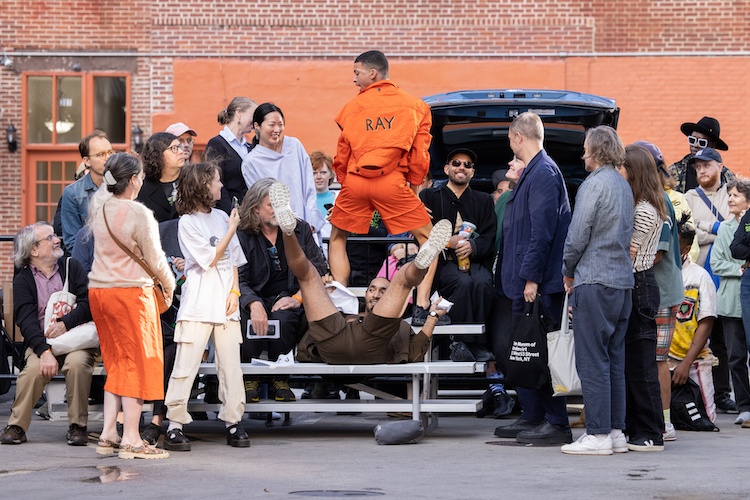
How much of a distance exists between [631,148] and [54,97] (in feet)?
48.0

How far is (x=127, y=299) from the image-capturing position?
20.4 ft

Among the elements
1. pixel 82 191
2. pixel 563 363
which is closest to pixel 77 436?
pixel 82 191

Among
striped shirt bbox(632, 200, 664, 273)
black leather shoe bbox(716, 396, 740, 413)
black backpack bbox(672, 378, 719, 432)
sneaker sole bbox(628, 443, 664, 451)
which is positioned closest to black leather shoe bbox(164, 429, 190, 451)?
sneaker sole bbox(628, 443, 664, 451)

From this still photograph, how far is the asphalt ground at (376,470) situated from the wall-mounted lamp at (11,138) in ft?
41.0

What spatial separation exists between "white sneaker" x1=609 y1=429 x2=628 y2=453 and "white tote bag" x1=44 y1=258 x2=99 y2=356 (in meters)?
3.63

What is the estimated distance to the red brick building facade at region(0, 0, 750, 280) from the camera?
18453mm

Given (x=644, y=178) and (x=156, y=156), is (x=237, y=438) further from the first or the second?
(x=644, y=178)

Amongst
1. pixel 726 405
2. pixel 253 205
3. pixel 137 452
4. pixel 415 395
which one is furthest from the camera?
pixel 726 405

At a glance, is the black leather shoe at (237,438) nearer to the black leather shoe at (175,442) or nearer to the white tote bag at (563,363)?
the black leather shoe at (175,442)

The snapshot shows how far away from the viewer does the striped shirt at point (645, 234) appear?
6484 millimetres

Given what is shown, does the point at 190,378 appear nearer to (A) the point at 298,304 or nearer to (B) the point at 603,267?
(A) the point at 298,304

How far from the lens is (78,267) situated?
721cm

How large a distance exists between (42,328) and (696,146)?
6.52 m

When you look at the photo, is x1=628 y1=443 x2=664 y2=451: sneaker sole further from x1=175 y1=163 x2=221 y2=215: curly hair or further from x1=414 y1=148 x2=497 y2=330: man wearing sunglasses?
x1=175 y1=163 x2=221 y2=215: curly hair
